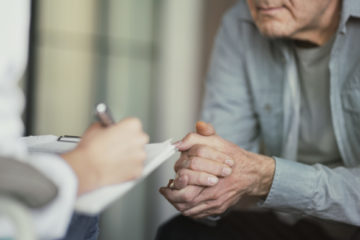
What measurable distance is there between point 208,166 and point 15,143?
21.1 inches

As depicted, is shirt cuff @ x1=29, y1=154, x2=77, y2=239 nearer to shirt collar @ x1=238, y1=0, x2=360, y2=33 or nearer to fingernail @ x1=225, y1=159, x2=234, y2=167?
fingernail @ x1=225, y1=159, x2=234, y2=167

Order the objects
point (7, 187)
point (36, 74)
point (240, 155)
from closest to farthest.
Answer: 1. point (7, 187)
2. point (240, 155)
3. point (36, 74)

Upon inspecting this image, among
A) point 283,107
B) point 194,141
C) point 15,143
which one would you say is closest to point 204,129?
point 194,141

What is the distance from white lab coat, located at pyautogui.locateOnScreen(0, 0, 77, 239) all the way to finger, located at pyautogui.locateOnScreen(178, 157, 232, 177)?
49 centimetres

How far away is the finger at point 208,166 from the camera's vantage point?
98 centimetres

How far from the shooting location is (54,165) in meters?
0.52

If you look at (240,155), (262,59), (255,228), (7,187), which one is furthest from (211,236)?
(7,187)

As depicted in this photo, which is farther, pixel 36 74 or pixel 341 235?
pixel 36 74

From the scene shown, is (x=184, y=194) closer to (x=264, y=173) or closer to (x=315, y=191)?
(x=264, y=173)

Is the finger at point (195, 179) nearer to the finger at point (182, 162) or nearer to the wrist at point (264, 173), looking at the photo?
the finger at point (182, 162)

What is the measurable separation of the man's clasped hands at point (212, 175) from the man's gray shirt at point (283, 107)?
0.20 ft

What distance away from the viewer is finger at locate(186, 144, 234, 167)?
0.99 m

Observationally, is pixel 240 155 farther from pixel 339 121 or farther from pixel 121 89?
pixel 121 89

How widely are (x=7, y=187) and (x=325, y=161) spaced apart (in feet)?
3.85
